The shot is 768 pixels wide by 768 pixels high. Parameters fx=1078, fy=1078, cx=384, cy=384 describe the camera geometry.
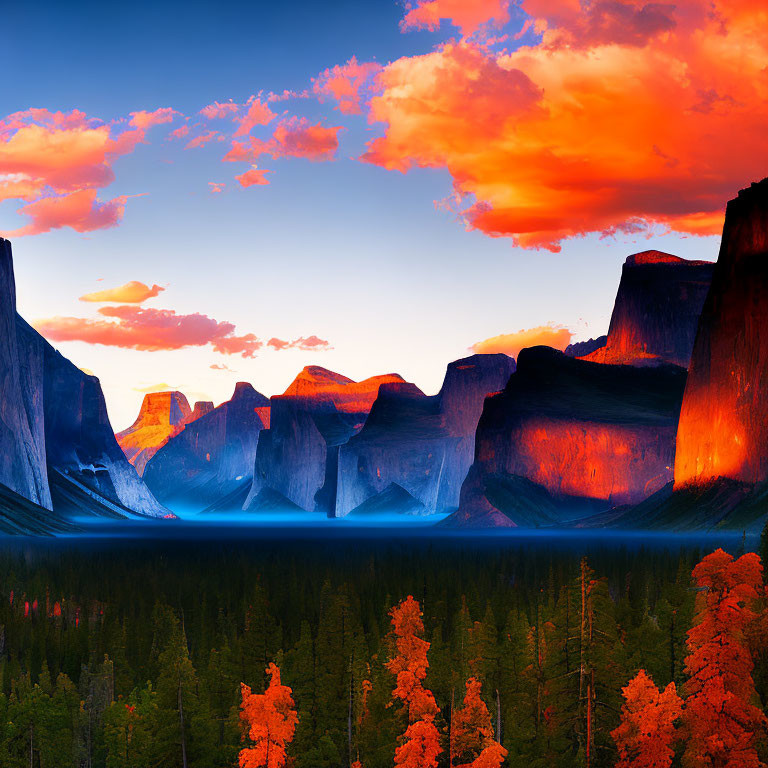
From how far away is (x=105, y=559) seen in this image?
4432 inches

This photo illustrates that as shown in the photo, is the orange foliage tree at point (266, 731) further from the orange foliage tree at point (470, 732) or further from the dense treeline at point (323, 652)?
the orange foliage tree at point (470, 732)

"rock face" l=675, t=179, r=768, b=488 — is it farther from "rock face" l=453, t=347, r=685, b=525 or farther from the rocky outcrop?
the rocky outcrop

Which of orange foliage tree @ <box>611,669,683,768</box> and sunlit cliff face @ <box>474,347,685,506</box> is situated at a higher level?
sunlit cliff face @ <box>474,347,685,506</box>

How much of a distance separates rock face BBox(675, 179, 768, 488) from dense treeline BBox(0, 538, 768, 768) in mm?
28154

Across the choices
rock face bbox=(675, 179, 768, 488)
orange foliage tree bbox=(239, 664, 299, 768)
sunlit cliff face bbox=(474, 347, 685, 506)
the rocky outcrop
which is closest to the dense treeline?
orange foliage tree bbox=(239, 664, 299, 768)

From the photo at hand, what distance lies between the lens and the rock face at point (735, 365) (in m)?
122

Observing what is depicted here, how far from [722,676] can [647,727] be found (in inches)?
103

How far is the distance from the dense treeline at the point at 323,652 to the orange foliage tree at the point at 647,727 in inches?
102

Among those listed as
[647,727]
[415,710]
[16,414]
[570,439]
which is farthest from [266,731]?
[570,439]

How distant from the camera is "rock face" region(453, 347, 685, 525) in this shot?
Answer: 584ft

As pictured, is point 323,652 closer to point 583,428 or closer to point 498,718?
point 498,718

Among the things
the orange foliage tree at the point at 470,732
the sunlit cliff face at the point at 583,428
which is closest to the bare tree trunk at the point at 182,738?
the orange foliage tree at the point at 470,732

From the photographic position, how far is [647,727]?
3066cm

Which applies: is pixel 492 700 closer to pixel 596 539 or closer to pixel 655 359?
pixel 596 539
